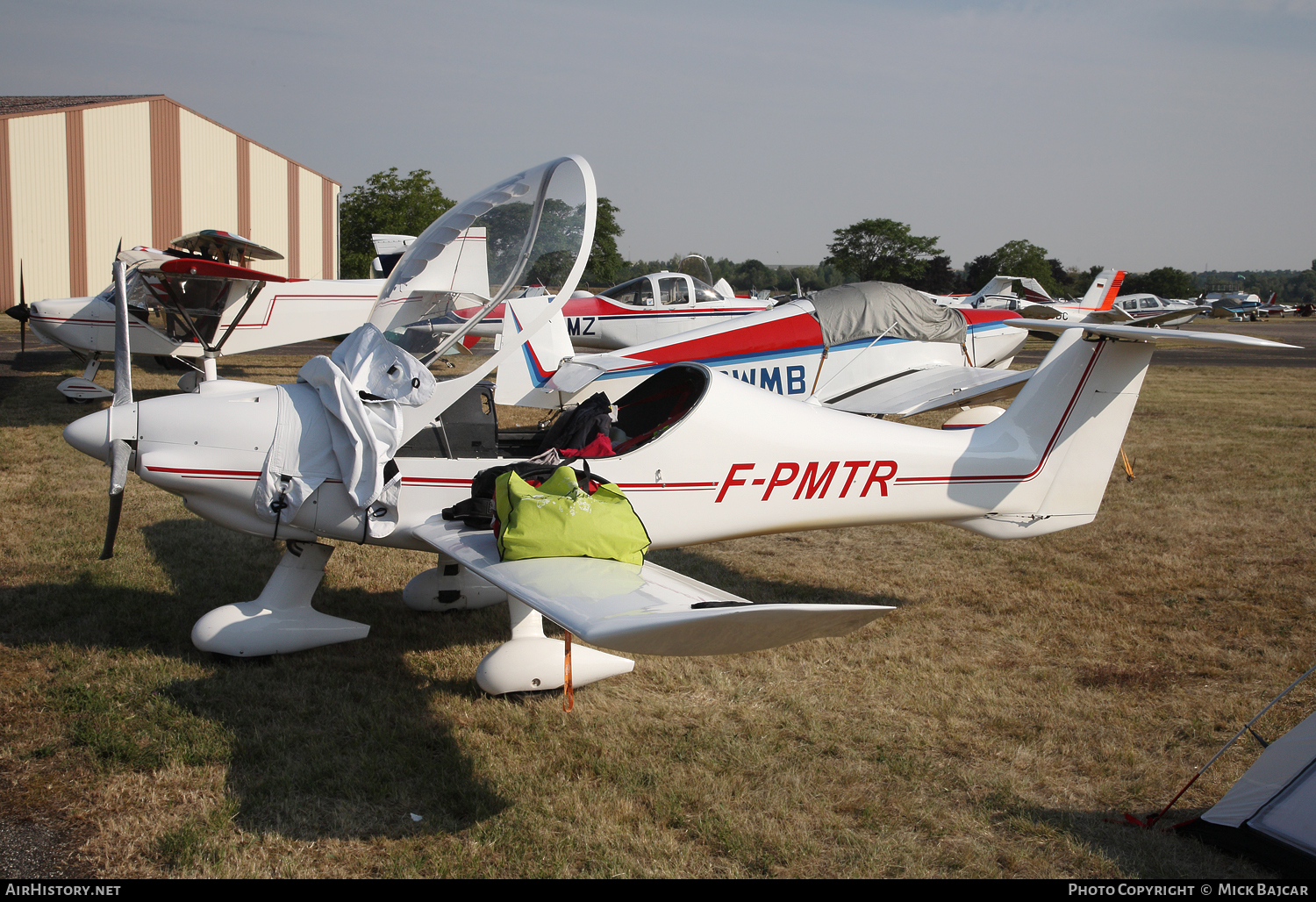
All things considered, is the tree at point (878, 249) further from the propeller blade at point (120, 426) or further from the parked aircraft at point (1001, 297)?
the propeller blade at point (120, 426)

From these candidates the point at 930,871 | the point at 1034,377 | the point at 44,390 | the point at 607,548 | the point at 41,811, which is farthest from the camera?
the point at 44,390

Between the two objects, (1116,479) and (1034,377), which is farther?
(1116,479)

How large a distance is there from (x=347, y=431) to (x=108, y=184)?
34510 mm

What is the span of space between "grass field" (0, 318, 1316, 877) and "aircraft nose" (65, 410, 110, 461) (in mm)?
1040

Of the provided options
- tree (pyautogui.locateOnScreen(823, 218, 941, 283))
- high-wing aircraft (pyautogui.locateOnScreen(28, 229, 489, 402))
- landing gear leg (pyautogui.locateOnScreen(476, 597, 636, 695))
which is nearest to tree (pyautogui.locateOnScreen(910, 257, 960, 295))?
tree (pyautogui.locateOnScreen(823, 218, 941, 283))

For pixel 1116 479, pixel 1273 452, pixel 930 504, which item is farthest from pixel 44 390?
pixel 1273 452

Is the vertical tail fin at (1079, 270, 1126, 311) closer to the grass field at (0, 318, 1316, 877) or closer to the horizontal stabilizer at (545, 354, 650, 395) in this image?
the grass field at (0, 318, 1316, 877)

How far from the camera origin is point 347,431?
12.9ft

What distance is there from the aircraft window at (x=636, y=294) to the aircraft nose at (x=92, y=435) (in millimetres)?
11385

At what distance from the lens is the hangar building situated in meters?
29.3

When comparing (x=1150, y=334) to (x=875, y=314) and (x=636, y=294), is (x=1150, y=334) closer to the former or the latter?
(x=875, y=314)

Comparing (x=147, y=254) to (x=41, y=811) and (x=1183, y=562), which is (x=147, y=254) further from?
A: (x=1183, y=562)

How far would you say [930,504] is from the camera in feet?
15.6

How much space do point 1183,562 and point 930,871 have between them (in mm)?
4386
